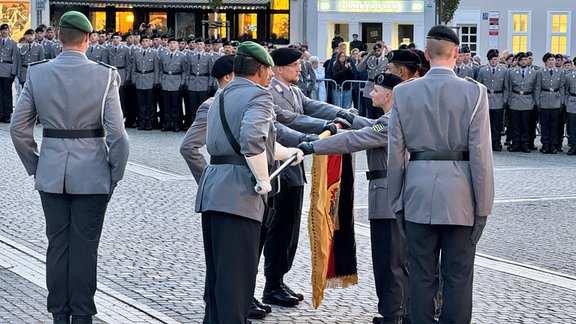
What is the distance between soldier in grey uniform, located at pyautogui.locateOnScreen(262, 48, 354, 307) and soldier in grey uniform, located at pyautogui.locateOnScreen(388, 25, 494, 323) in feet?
6.46

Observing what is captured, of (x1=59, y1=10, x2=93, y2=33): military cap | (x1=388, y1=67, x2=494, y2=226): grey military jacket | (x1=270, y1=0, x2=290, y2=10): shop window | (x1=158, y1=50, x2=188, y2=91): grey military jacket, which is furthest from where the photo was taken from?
(x1=270, y1=0, x2=290, y2=10): shop window

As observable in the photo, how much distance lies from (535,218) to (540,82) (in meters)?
11.1

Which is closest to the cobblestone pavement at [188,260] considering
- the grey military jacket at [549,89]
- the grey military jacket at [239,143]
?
the grey military jacket at [239,143]

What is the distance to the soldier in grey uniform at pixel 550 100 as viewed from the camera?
81.4 feet

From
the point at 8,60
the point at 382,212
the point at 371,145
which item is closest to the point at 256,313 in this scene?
the point at 382,212

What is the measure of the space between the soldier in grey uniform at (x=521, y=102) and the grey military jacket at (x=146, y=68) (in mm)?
7541

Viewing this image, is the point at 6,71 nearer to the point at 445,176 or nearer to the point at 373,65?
the point at 373,65

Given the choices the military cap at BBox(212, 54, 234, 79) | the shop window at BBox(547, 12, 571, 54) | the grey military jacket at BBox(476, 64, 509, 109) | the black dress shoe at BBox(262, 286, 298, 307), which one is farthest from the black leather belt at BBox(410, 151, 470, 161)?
the shop window at BBox(547, 12, 571, 54)

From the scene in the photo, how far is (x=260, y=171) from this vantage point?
286 inches

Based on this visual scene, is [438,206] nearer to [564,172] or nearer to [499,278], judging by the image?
[499,278]

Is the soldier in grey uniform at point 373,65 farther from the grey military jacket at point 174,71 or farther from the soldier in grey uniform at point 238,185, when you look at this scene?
the soldier in grey uniform at point 238,185

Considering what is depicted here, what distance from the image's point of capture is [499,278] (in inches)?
Answer: 408

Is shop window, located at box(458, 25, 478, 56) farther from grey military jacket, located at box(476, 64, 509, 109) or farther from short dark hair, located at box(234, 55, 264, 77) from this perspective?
short dark hair, located at box(234, 55, 264, 77)

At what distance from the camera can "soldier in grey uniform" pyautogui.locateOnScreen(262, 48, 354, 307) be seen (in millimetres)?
9172
